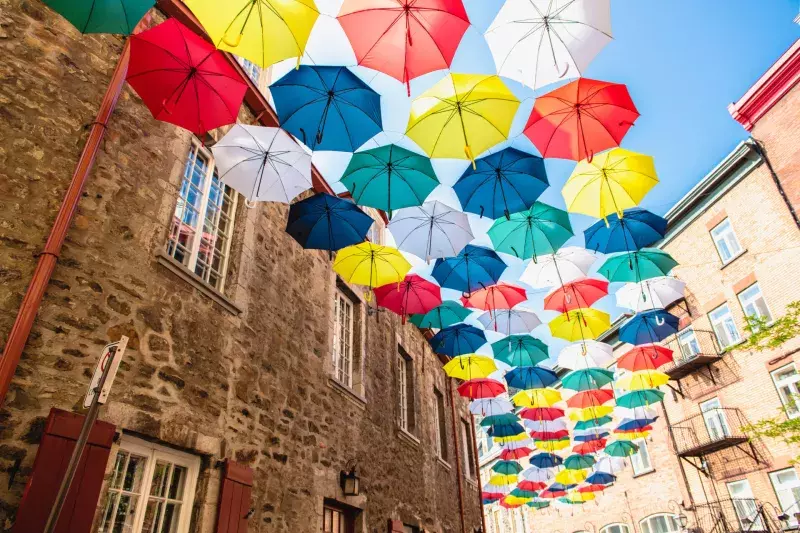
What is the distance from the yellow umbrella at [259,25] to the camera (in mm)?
4449

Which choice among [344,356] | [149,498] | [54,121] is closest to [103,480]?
[149,498]

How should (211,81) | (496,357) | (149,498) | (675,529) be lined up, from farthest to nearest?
(675,529) < (496,357) < (211,81) < (149,498)

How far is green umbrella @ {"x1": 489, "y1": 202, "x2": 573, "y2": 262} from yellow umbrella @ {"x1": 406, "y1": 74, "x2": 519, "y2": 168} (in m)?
2.22

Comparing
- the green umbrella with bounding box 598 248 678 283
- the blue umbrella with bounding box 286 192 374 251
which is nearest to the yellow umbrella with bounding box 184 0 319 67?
the blue umbrella with bounding box 286 192 374 251

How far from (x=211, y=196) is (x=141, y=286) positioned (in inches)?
78.1

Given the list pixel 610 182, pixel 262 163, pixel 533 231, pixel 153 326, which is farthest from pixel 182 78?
pixel 610 182

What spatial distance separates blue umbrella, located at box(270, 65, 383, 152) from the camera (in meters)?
5.33

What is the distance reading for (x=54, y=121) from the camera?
177 inches

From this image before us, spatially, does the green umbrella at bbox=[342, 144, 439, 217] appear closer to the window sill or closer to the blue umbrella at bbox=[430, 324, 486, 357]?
the window sill

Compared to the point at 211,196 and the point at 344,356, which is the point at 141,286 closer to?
the point at 211,196

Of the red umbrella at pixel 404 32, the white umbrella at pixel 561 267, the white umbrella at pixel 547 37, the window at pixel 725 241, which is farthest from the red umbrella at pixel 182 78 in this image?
the window at pixel 725 241

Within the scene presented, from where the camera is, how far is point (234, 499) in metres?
5.05

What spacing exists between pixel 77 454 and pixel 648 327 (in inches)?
476

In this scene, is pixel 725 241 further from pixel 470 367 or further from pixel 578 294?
pixel 470 367
